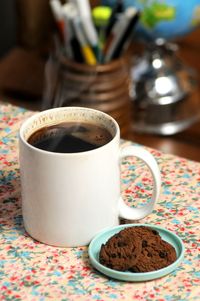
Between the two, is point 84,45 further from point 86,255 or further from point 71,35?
point 86,255

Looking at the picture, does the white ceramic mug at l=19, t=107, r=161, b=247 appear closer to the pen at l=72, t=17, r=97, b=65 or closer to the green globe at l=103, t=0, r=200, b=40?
the pen at l=72, t=17, r=97, b=65

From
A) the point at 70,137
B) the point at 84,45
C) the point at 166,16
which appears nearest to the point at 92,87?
the point at 84,45

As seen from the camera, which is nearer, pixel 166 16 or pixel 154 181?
pixel 154 181

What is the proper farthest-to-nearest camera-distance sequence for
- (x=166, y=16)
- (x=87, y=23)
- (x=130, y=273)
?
1. (x=166, y=16)
2. (x=87, y=23)
3. (x=130, y=273)

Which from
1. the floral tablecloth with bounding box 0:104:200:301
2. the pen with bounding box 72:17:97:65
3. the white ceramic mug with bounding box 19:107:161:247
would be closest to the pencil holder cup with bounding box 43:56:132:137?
the pen with bounding box 72:17:97:65

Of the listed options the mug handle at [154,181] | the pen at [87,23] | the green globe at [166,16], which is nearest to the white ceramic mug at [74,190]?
the mug handle at [154,181]

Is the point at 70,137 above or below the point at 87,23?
above

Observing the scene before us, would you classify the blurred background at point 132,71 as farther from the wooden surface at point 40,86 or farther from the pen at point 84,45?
the pen at point 84,45
